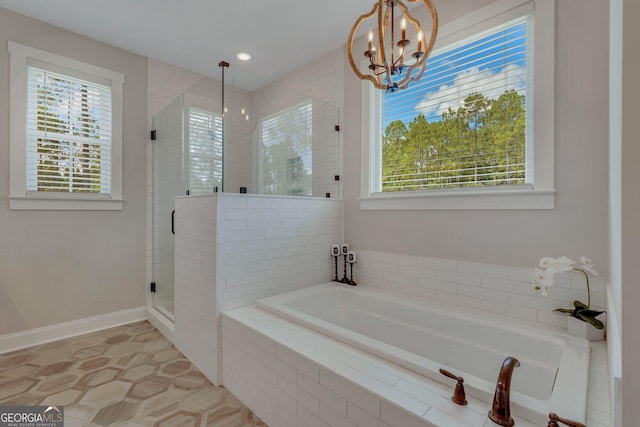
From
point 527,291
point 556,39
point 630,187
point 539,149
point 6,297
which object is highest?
point 556,39

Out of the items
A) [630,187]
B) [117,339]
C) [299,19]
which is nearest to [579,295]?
[630,187]

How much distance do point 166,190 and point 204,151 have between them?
0.85 m

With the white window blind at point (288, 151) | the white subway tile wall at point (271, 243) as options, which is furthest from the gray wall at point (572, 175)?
the white window blind at point (288, 151)

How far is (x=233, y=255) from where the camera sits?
82.6 inches

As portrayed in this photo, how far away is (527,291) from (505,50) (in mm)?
1579

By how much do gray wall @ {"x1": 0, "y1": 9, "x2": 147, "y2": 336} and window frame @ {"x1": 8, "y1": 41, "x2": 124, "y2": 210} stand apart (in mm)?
48

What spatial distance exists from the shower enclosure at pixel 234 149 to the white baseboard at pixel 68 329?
0.91ft

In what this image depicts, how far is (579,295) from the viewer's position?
5.54ft

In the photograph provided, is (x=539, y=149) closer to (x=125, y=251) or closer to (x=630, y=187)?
(x=630, y=187)

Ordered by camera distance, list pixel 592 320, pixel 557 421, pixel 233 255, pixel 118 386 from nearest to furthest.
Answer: pixel 557 421 → pixel 592 320 → pixel 118 386 → pixel 233 255

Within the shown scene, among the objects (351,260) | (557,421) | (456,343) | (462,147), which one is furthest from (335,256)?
(557,421)

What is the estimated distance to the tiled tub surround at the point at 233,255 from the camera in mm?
2051

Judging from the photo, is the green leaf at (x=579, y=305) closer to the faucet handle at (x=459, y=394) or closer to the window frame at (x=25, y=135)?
the faucet handle at (x=459, y=394)

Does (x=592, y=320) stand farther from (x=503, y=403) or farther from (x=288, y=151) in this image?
(x=288, y=151)
